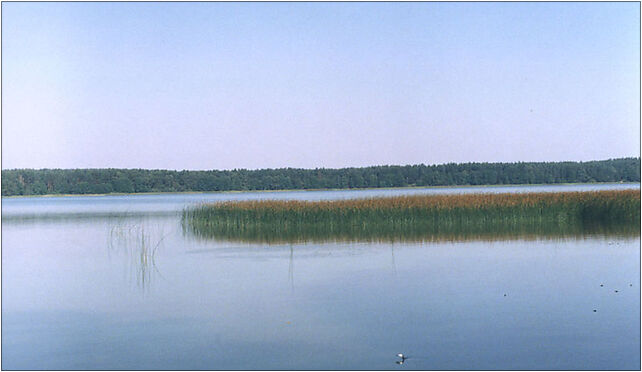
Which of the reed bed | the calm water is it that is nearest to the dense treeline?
the reed bed

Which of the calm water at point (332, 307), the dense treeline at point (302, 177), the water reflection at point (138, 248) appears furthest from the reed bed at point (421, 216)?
the dense treeline at point (302, 177)

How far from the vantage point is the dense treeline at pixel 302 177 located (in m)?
54.0

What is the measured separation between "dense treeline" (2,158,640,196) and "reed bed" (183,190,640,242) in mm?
35429

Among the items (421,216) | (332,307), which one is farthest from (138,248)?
(332,307)

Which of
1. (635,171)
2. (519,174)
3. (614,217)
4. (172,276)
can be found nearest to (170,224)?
(172,276)

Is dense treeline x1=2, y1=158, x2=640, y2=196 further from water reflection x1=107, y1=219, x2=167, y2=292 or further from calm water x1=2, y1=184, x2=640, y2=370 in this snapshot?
calm water x1=2, y1=184, x2=640, y2=370

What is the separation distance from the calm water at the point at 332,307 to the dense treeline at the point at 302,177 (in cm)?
4236

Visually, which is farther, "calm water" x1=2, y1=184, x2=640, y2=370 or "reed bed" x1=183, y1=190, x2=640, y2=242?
"reed bed" x1=183, y1=190, x2=640, y2=242

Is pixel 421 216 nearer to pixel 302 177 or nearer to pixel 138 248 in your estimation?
pixel 138 248

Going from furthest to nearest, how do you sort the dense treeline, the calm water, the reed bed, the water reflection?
1. the dense treeline
2. the reed bed
3. the water reflection
4. the calm water

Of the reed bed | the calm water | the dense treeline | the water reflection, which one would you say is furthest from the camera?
the dense treeline

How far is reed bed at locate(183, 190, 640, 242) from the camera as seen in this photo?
17.2m

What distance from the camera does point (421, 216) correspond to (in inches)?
709

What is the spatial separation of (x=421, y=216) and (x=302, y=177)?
156 ft
